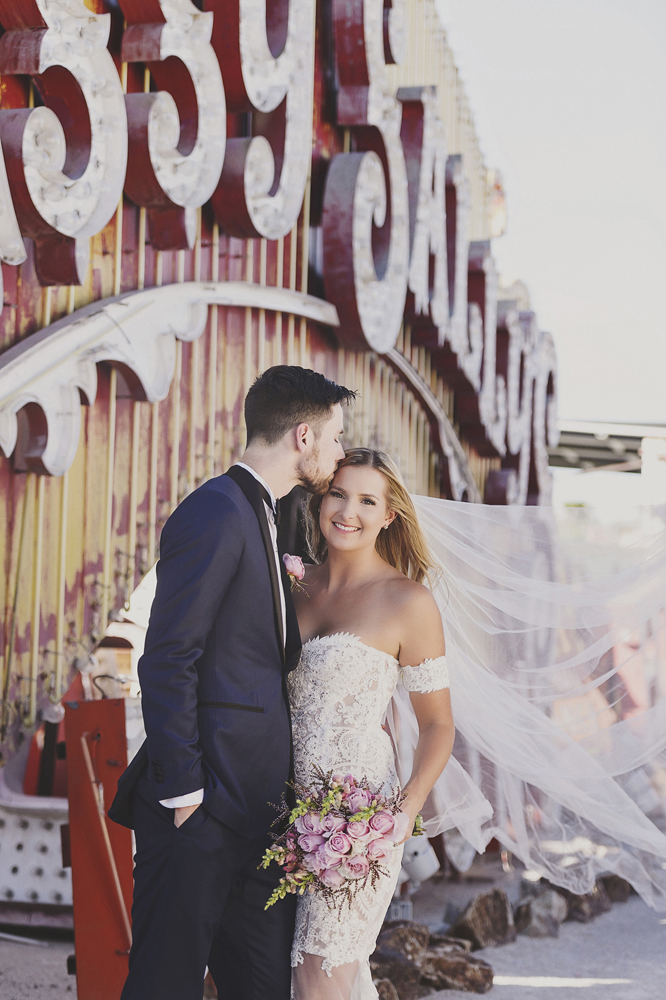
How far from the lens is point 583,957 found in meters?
5.04

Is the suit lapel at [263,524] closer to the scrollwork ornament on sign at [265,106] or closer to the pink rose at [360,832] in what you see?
the pink rose at [360,832]

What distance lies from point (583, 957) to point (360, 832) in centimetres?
346

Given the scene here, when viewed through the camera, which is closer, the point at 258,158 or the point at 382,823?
the point at 382,823

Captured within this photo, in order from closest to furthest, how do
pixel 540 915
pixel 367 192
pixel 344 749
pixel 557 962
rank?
pixel 344 749 < pixel 557 962 < pixel 540 915 < pixel 367 192

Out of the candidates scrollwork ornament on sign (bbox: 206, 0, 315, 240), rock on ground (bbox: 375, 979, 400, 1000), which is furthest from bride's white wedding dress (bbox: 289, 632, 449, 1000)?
scrollwork ornament on sign (bbox: 206, 0, 315, 240)

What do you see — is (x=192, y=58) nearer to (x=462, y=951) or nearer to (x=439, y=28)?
(x=462, y=951)

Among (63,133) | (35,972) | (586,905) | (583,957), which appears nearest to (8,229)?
(63,133)

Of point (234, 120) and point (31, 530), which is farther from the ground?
point (234, 120)

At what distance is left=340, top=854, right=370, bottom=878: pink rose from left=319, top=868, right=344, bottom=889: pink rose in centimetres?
2

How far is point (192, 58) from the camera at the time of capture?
12.5 ft

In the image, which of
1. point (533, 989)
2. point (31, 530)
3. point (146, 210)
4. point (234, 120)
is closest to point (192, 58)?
point (146, 210)

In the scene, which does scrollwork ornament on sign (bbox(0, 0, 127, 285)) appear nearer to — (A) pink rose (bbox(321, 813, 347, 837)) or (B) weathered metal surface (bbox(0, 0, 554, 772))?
(B) weathered metal surface (bbox(0, 0, 554, 772))

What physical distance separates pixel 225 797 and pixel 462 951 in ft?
9.74

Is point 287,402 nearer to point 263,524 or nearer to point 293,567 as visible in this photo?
point 263,524
